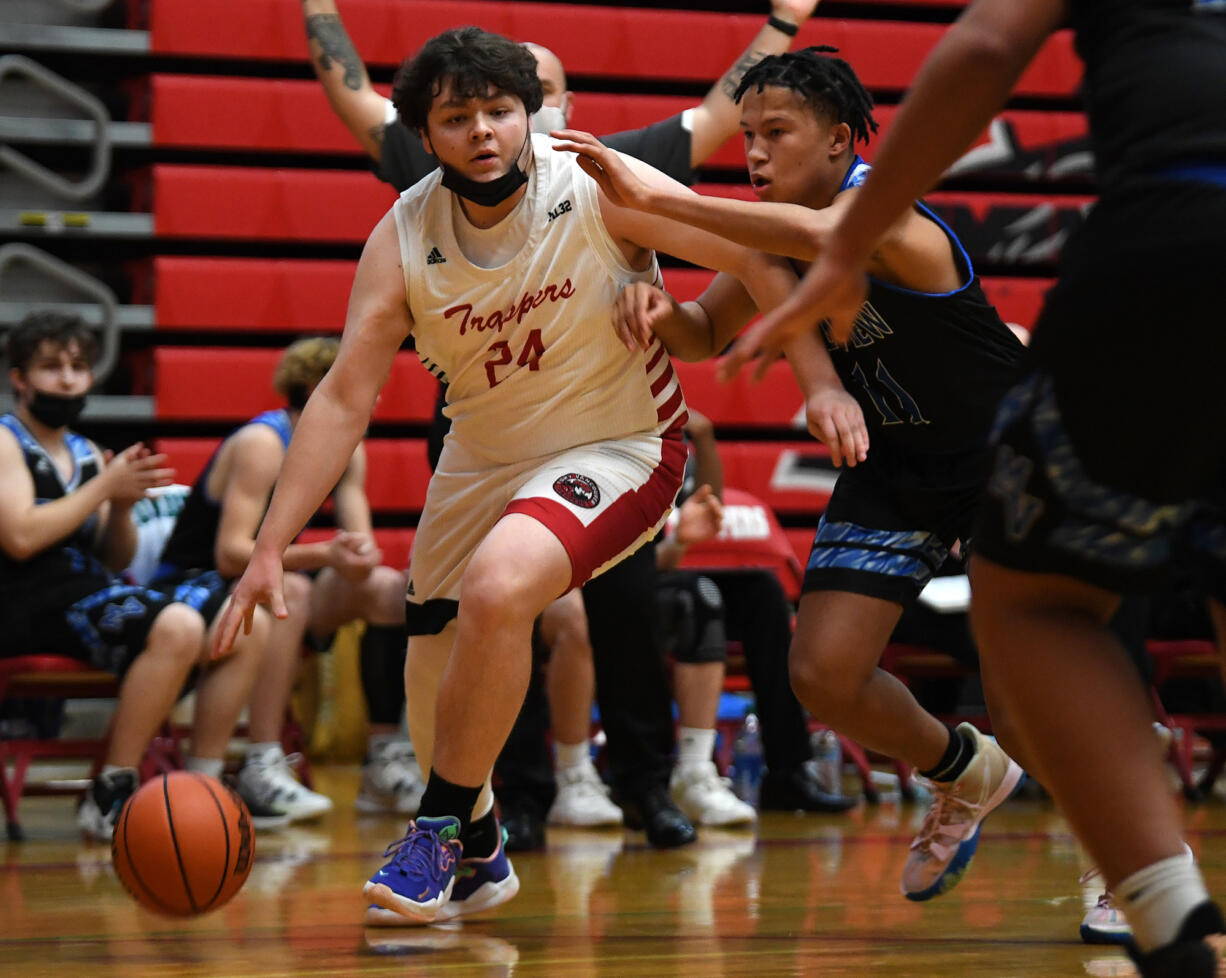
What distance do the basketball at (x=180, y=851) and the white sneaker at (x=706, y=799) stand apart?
2.18 m

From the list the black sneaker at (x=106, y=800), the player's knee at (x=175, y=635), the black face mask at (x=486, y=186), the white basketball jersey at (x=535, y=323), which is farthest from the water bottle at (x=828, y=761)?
the black face mask at (x=486, y=186)

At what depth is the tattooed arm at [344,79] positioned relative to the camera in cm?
451

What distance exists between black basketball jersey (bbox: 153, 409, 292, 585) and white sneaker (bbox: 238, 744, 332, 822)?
0.69m

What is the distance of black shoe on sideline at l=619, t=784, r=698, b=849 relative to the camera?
14.6 feet

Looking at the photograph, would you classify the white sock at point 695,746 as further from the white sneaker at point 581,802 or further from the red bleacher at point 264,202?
the red bleacher at point 264,202

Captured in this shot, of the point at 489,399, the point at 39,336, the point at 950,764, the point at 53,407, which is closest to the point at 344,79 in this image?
the point at 39,336

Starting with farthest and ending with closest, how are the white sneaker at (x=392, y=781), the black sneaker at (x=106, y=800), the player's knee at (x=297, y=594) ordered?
the player's knee at (x=297, y=594), the white sneaker at (x=392, y=781), the black sneaker at (x=106, y=800)

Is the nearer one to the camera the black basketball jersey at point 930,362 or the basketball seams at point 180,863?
the basketball seams at point 180,863

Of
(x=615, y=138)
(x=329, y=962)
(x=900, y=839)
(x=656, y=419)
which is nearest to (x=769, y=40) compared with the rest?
(x=615, y=138)

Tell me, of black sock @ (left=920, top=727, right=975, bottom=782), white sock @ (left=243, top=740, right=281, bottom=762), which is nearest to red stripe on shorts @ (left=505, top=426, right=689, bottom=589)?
black sock @ (left=920, top=727, right=975, bottom=782)

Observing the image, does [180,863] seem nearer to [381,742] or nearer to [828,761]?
[381,742]

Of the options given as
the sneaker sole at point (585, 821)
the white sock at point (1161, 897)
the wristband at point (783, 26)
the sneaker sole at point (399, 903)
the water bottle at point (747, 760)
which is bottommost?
the water bottle at point (747, 760)

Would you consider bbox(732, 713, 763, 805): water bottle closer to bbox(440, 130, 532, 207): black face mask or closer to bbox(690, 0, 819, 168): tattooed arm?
bbox(690, 0, 819, 168): tattooed arm

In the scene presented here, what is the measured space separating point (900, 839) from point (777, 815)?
74cm
